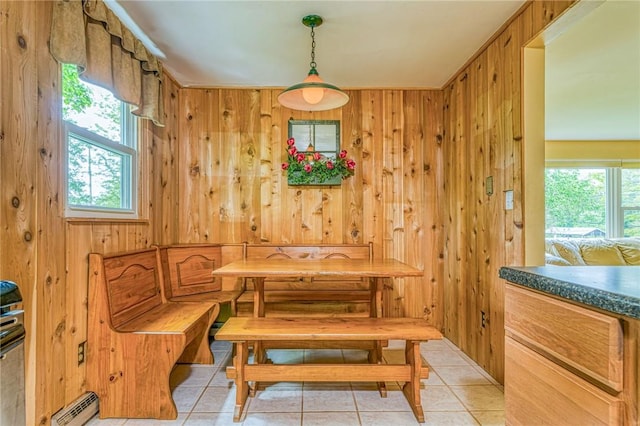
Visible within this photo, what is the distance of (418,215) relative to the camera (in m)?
3.18

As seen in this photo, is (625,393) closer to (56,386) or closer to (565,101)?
(56,386)

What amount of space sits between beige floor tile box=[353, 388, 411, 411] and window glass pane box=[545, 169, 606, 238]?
4.33m

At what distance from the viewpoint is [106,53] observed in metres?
1.84

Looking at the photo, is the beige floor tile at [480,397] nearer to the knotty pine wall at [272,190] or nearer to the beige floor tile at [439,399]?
the beige floor tile at [439,399]

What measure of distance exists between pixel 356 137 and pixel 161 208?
1.99 metres

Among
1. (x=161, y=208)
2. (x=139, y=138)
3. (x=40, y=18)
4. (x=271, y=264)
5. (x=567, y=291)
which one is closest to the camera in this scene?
(x=567, y=291)

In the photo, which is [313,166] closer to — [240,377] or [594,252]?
[240,377]

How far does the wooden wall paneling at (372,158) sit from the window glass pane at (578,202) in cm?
338

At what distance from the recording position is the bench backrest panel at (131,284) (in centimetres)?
189

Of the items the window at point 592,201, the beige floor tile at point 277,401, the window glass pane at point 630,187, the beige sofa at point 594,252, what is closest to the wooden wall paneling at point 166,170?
the beige floor tile at point 277,401

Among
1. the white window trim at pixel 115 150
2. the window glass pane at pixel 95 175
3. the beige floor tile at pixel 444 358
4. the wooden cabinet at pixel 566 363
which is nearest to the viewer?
the wooden cabinet at pixel 566 363

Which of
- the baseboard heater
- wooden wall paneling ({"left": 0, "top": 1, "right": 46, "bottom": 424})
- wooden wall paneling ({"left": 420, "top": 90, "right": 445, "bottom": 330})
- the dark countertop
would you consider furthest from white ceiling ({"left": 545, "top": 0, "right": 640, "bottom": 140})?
the baseboard heater

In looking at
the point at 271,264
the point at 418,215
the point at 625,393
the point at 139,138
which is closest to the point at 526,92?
the point at 418,215

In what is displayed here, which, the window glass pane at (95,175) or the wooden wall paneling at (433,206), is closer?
the window glass pane at (95,175)
